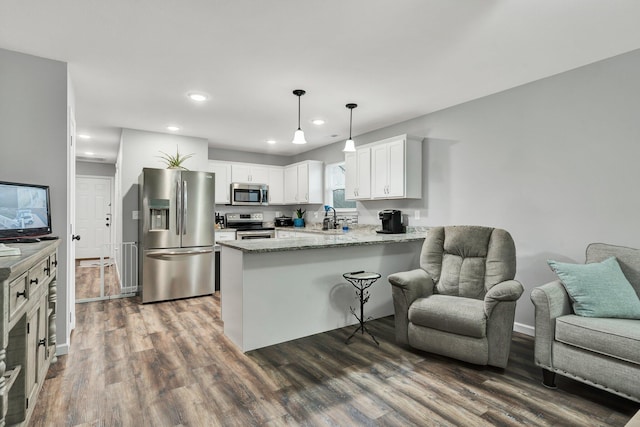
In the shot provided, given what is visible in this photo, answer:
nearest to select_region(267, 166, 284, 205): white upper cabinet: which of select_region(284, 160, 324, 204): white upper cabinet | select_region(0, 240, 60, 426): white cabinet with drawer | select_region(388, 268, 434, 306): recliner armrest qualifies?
select_region(284, 160, 324, 204): white upper cabinet

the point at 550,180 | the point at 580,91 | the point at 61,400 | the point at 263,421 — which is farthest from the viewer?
the point at 550,180

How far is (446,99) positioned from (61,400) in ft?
13.7

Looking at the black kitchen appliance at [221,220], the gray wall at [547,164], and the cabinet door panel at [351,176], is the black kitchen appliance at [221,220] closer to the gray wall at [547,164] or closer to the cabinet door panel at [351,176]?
the cabinet door panel at [351,176]

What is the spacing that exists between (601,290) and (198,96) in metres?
3.85

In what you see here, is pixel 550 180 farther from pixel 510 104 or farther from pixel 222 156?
pixel 222 156

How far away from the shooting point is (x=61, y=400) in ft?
6.86

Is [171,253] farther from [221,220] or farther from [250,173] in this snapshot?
[250,173]

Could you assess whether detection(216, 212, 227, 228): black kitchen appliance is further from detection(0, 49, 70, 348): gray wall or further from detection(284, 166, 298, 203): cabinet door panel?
detection(0, 49, 70, 348): gray wall

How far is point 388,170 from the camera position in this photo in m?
4.32

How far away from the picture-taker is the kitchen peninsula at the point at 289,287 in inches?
112

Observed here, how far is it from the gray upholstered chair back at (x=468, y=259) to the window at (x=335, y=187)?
2.60 m

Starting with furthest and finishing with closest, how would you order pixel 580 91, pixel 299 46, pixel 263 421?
pixel 580 91 → pixel 299 46 → pixel 263 421

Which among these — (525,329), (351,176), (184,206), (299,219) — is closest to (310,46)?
(351,176)

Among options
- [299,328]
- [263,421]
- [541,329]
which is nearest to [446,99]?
[541,329]
